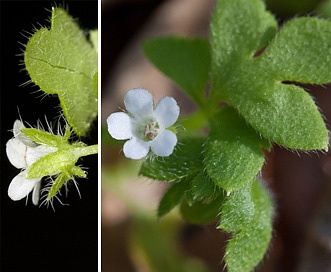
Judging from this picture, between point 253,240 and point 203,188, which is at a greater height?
point 203,188

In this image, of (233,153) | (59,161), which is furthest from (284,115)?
(59,161)

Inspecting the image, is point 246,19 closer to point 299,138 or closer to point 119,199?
point 299,138

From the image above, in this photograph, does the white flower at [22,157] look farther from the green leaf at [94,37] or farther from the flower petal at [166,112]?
the green leaf at [94,37]

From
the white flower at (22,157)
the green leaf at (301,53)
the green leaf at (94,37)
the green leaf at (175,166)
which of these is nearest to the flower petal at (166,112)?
the green leaf at (175,166)

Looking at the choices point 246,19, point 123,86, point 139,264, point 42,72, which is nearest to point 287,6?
point 123,86

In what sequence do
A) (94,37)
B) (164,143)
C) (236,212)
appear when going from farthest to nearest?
(94,37) < (236,212) < (164,143)

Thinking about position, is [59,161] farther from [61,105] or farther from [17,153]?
[61,105]
